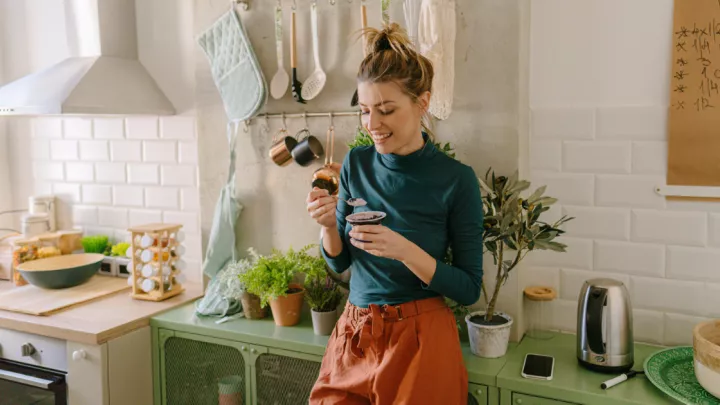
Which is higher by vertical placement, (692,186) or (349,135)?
(349,135)

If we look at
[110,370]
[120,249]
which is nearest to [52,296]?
[120,249]

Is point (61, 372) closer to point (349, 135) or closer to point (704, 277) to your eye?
point (349, 135)

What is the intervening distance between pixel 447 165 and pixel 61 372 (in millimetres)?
1718

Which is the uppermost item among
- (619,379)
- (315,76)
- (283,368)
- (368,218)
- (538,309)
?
(315,76)

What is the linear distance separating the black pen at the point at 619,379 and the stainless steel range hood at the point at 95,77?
2198 millimetres

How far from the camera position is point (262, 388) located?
2369 millimetres

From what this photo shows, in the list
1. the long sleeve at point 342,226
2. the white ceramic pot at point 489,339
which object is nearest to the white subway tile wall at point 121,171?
the long sleeve at point 342,226

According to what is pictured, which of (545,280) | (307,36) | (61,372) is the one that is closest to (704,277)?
(545,280)

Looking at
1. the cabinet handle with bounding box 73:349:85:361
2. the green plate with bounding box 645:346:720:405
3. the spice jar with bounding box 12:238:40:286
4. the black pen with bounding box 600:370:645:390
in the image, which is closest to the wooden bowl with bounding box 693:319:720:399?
the green plate with bounding box 645:346:720:405

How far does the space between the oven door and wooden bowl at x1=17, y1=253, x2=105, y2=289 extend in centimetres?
40

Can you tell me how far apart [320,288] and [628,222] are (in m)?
1.11

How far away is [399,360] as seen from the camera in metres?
1.75

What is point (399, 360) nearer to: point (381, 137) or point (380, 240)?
point (380, 240)

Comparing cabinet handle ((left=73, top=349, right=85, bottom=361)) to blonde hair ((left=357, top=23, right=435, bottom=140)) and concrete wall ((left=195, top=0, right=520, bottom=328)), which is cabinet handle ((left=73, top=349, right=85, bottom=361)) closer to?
concrete wall ((left=195, top=0, right=520, bottom=328))
